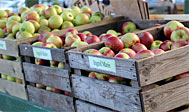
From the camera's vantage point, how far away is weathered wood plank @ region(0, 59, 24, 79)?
2779mm

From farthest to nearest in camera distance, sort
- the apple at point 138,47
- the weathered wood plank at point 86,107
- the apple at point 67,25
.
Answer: the apple at point 67,25, the apple at point 138,47, the weathered wood plank at point 86,107

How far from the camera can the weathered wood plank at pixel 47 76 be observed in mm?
2307

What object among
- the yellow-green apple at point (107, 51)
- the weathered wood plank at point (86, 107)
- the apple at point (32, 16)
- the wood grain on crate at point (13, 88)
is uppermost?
the apple at point (32, 16)

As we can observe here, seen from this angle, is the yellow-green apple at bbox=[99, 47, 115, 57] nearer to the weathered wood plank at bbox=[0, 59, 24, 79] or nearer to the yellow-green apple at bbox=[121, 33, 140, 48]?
the yellow-green apple at bbox=[121, 33, 140, 48]

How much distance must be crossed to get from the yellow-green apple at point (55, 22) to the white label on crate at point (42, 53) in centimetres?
81

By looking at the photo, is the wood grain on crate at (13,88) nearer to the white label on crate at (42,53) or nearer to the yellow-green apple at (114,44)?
the white label on crate at (42,53)

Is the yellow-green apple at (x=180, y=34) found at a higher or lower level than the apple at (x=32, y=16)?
lower

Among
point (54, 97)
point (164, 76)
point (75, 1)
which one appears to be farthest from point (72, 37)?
point (75, 1)

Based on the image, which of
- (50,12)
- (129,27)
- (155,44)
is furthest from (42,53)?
(50,12)

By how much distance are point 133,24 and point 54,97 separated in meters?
1.22

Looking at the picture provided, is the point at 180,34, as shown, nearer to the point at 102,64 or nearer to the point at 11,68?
the point at 102,64

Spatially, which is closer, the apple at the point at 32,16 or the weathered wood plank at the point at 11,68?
the weathered wood plank at the point at 11,68

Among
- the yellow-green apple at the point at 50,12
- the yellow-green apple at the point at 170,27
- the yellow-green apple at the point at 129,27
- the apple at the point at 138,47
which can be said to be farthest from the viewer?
the yellow-green apple at the point at 50,12

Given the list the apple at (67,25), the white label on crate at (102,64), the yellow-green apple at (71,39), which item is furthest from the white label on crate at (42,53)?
the apple at (67,25)
